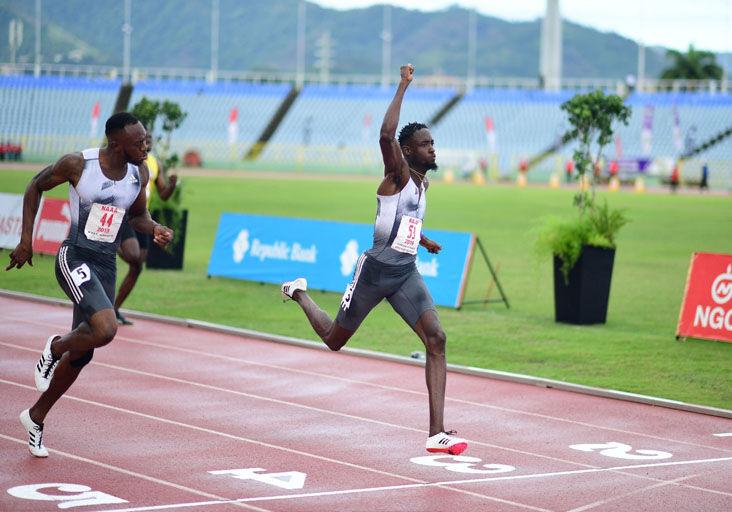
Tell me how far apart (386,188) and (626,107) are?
8172mm

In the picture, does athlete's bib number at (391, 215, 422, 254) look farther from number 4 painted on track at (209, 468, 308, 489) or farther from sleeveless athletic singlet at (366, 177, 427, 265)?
number 4 painted on track at (209, 468, 308, 489)

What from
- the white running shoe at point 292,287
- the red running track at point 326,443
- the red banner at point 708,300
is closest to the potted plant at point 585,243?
the red banner at point 708,300

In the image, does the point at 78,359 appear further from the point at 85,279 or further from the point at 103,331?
the point at 85,279

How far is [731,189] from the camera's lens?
55812 millimetres

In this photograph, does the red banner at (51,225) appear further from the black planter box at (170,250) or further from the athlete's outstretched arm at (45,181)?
the athlete's outstretched arm at (45,181)

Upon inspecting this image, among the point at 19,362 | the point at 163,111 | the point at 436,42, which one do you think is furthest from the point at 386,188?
the point at 436,42

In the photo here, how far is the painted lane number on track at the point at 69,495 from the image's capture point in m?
6.66

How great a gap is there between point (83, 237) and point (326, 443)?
224 centimetres

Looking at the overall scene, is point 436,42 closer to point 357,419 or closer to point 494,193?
point 494,193

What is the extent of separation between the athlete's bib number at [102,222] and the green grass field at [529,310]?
522 cm

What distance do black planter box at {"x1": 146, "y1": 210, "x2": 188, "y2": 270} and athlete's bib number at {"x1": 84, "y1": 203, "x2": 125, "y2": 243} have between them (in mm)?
11148

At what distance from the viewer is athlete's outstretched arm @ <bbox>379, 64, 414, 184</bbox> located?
297 inches

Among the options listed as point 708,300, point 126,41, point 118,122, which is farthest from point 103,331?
point 126,41

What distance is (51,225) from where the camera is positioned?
20812 millimetres
